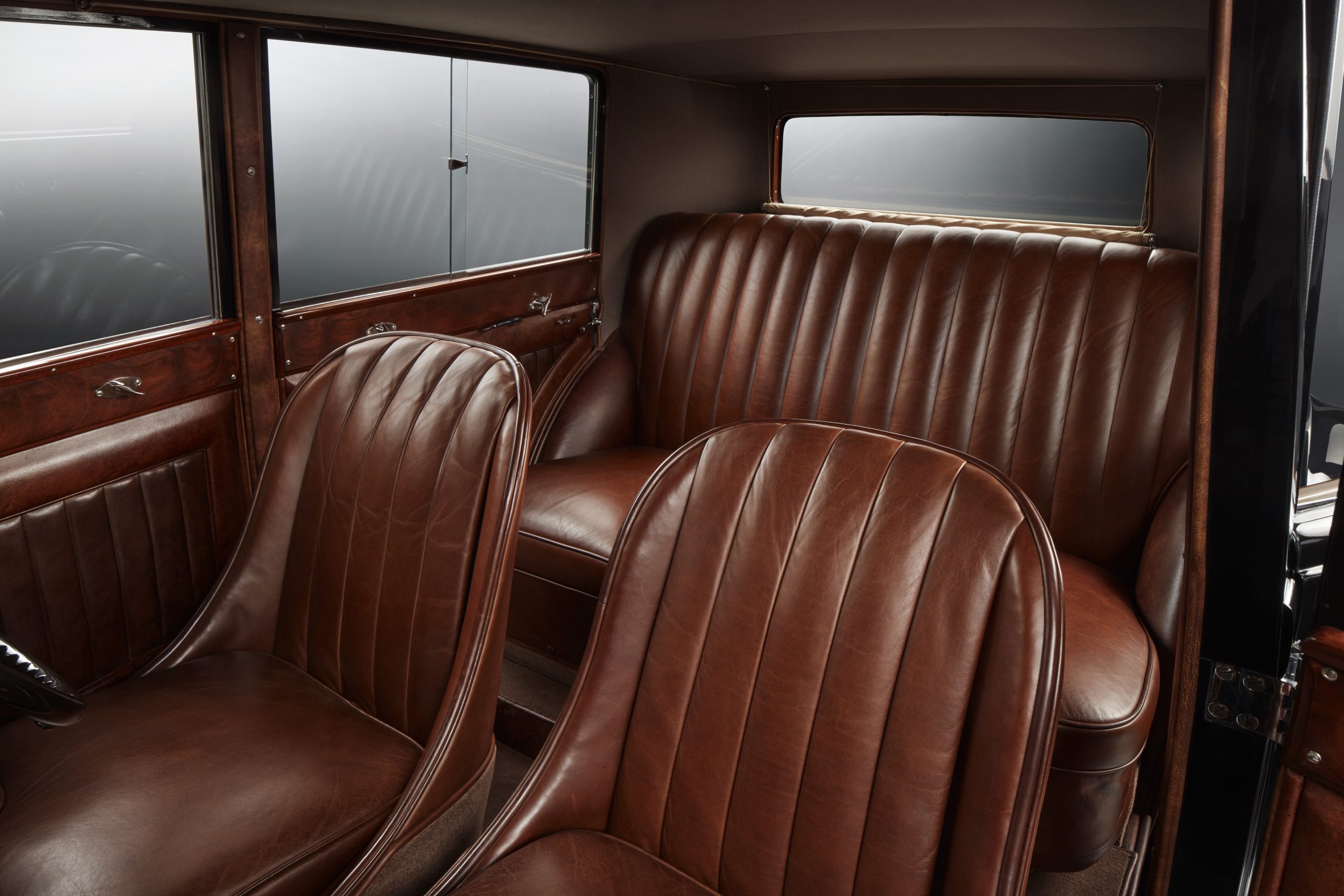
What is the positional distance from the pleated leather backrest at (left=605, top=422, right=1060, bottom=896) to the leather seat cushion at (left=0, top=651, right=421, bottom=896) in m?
0.39

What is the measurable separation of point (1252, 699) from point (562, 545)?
4.88ft

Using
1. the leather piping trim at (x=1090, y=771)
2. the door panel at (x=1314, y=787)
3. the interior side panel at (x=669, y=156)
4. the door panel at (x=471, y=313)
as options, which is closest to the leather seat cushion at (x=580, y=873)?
the door panel at (x=1314, y=787)

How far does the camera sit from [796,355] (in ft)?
8.71

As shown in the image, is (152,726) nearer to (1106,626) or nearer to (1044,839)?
(1044,839)

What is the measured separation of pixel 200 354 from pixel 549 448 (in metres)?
1.00

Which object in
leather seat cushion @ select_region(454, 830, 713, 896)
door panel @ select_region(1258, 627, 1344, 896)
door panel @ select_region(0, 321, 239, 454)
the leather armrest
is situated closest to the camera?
door panel @ select_region(1258, 627, 1344, 896)

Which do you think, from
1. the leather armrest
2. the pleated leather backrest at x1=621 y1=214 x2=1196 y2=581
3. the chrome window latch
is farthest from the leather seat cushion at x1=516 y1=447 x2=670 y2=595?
the chrome window latch

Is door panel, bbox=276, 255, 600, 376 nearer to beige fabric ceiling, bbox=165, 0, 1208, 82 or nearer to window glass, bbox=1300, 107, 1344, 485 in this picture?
beige fabric ceiling, bbox=165, 0, 1208, 82

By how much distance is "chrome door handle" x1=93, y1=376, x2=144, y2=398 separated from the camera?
1.86m

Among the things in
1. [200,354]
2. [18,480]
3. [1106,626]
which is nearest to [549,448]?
[200,354]

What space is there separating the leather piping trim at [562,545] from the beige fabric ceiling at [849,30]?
3.72 ft

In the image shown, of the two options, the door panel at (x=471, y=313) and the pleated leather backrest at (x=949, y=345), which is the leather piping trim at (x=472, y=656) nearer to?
the pleated leather backrest at (x=949, y=345)

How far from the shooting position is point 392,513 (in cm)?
154


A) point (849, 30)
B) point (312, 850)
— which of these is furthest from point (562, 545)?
point (849, 30)
